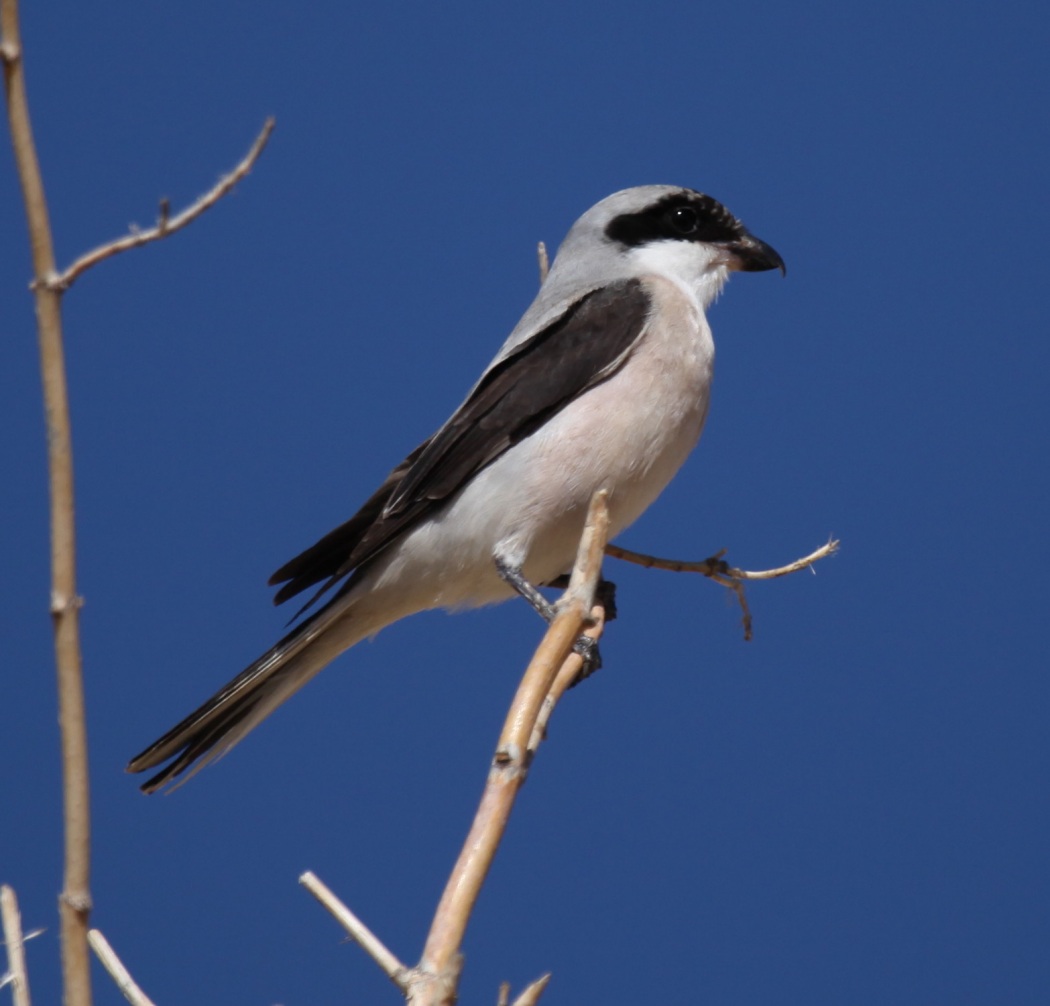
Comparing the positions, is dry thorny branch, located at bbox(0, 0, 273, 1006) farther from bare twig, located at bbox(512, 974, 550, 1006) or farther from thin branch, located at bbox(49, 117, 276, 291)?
bare twig, located at bbox(512, 974, 550, 1006)

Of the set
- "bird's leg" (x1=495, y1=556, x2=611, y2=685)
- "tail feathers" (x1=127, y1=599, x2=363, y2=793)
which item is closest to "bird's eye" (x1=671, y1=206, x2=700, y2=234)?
"bird's leg" (x1=495, y1=556, x2=611, y2=685)

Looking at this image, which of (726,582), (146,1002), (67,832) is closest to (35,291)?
(67,832)

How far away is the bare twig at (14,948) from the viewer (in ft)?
3.04

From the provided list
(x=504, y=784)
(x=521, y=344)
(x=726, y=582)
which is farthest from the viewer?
(x=521, y=344)

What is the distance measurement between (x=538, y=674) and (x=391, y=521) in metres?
1.37

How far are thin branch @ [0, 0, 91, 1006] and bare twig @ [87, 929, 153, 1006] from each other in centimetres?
26

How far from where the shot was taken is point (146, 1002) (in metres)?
0.98

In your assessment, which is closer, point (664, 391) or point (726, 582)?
point (726, 582)

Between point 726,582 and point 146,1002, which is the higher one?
point 726,582

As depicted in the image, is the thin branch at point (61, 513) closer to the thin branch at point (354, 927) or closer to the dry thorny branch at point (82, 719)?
the dry thorny branch at point (82, 719)

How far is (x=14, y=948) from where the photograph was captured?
92cm

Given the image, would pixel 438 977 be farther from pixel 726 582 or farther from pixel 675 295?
pixel 675 295

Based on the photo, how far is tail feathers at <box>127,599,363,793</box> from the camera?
78.2 inches

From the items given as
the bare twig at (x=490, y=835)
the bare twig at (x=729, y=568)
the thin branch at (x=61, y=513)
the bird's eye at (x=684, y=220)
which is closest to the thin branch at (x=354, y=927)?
the bare twig at (x=490, y=835)
